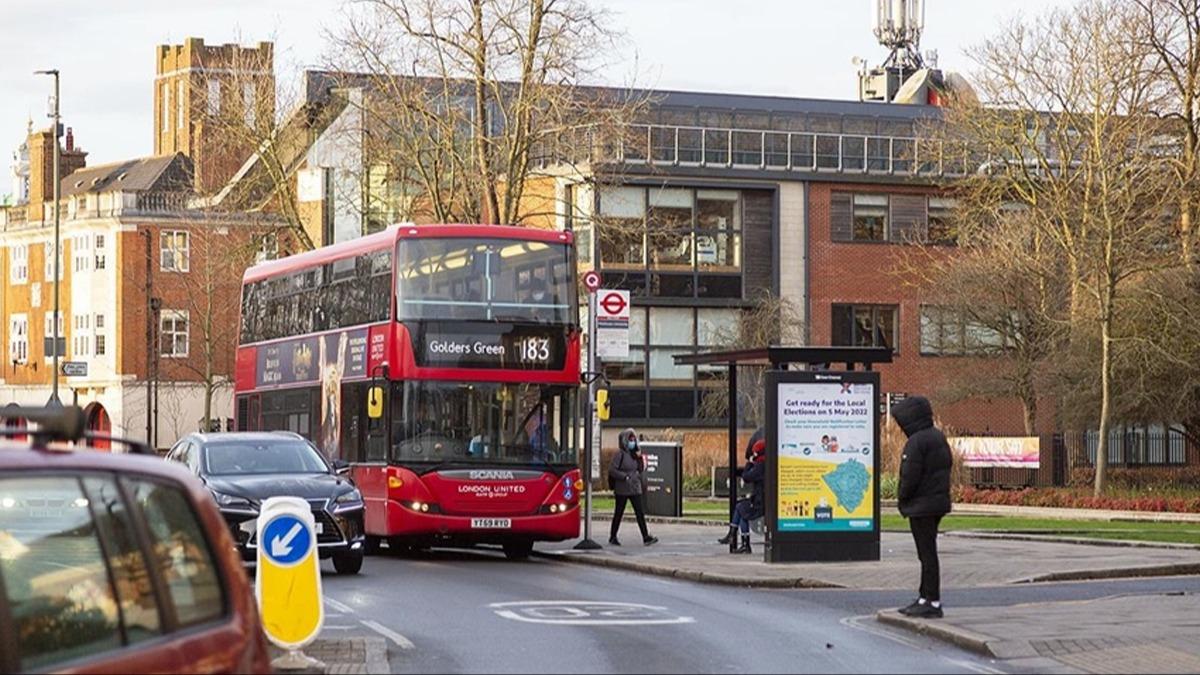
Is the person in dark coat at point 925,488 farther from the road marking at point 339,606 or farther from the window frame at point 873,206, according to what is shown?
the window frame at point 873,206

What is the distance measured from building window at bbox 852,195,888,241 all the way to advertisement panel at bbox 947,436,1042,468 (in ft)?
51.2

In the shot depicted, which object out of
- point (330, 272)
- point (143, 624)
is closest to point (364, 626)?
point (143, 624)

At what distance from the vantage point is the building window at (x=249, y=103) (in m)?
51.0

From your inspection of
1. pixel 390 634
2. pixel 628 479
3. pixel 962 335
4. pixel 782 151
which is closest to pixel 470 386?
pixel 628 479

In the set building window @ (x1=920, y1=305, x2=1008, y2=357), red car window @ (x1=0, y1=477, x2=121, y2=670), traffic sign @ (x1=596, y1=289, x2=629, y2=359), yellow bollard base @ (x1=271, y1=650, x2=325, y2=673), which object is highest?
building window @ (x1=920, y1=305, x2=1008, y2=357)

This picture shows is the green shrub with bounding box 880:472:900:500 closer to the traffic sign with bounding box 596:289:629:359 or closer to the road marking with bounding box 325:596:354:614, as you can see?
the traffic sign with bounding box 596:289:629:359

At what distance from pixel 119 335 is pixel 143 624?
264 ft

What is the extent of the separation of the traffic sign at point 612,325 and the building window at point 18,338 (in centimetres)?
6888

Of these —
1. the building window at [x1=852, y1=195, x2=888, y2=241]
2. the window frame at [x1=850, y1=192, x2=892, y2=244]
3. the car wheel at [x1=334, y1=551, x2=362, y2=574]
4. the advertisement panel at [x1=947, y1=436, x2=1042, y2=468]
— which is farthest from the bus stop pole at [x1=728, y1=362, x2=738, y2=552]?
the building window at [x1=852, y1=195, x2=888, y2=241]

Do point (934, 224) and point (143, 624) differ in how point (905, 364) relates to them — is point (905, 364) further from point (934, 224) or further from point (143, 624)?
point (143, 624)

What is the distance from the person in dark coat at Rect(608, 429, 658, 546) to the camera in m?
28.7

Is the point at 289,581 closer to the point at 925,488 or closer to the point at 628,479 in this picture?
the point at 925,488

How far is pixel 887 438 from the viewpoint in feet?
170

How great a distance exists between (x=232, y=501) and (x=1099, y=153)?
26878mm
